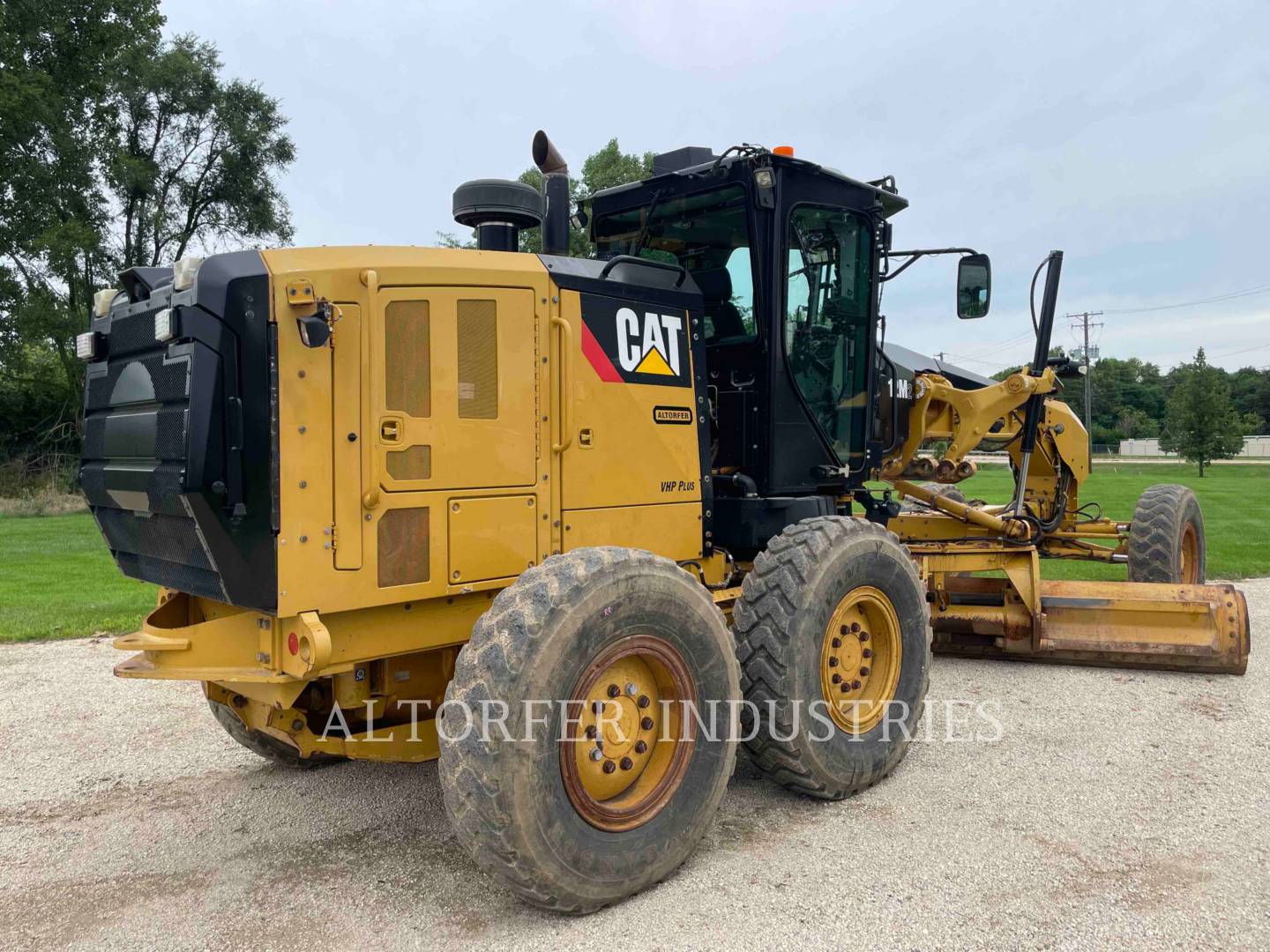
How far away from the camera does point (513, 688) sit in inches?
123

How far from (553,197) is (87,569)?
35.4 feet

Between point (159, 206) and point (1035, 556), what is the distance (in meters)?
30.4

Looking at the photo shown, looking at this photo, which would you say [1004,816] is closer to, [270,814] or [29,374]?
[270,814]

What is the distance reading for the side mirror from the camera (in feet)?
19.5

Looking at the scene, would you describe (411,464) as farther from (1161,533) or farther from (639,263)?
(1161,533)

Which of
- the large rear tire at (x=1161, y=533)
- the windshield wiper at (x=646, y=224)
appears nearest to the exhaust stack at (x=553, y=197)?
the windshield wiper at (x=646, y=224)

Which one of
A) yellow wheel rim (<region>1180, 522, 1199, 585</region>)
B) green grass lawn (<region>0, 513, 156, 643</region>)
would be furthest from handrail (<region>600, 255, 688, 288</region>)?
yellow wheel rim (<region>1180, 522, 1199, 585</region>)

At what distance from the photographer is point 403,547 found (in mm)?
3428

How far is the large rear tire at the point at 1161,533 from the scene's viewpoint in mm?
8055

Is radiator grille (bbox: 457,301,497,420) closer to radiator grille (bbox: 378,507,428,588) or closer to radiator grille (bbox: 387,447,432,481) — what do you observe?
radiator grille (bbox: 387,447,432,481)

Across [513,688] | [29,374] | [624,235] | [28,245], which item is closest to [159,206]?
[28,245]

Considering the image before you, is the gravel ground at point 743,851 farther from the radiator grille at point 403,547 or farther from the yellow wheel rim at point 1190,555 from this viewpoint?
the yellow wheel rim at point 1190,555

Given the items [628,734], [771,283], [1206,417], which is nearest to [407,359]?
[628,734]

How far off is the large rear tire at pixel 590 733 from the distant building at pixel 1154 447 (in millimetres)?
81049
